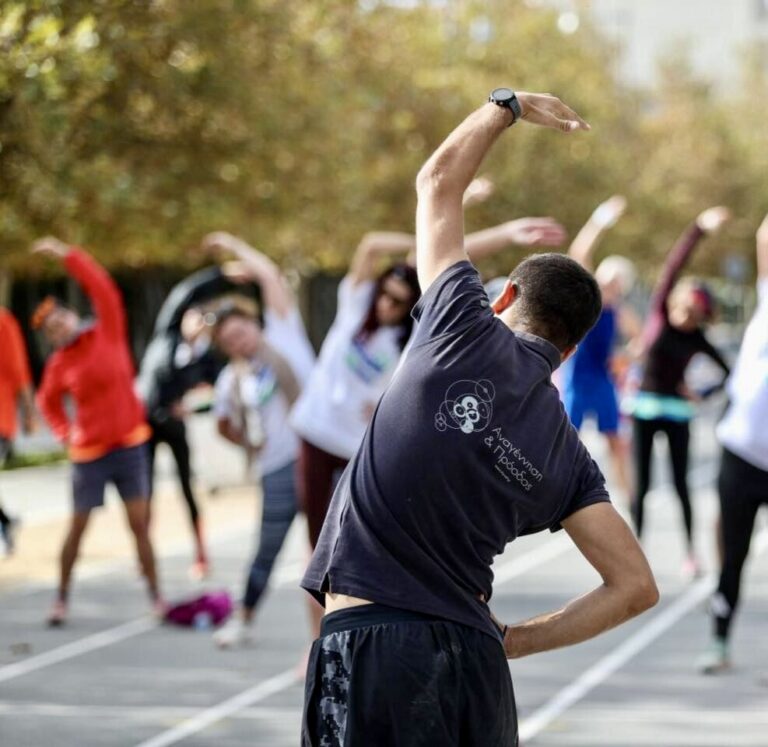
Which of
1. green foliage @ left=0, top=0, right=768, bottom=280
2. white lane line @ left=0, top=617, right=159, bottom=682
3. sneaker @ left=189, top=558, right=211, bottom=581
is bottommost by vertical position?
sneaker @ left=189, top=558, right=211, bottom=581

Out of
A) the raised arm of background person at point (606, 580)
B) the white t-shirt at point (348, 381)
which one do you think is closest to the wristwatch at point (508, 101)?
the raised arm of background person at point (606, 580)

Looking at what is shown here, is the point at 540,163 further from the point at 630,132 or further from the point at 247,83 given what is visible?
the point at 247,83

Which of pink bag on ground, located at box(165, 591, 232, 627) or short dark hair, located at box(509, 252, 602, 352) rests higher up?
short dark hair, located at box(509, 252, 602, 352)

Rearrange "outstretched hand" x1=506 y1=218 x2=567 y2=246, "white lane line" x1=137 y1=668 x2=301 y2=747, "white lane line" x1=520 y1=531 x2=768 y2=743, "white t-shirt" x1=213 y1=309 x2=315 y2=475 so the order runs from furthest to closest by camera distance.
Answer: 1. "white t-shirt" x1=213 y1=309 x2=315 y2=475
2. "white lane line" x1=520 y1=531 x2=768 y2=743
3. "white lane line" x1=137 y1=668 x2=301 y2=747
4. "outstretched hand" x1=506 y1=218 x2=567 y2=246

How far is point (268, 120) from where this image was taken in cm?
1873

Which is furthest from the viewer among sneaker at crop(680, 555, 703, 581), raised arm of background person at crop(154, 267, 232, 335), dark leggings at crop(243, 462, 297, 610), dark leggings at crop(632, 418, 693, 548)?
sneaker at crop(680, 555, 703, 581)

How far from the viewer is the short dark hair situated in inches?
140

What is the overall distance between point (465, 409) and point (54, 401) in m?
6.80

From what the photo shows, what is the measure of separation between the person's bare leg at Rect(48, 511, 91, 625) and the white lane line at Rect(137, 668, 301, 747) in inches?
72.9

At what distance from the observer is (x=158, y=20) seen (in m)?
15.1

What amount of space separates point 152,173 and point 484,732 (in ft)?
48.0

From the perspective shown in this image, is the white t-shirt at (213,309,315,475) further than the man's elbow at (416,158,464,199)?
Yes

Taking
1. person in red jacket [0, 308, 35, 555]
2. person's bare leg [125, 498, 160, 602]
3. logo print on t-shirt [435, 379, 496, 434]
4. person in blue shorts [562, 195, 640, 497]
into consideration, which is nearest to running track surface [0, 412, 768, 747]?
person's bare leg [125, 498, 160, 602]

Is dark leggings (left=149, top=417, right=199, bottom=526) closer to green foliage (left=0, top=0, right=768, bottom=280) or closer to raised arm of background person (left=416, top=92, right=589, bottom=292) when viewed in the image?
green foliage (left=0, top=0, right=768, bottom=280)
